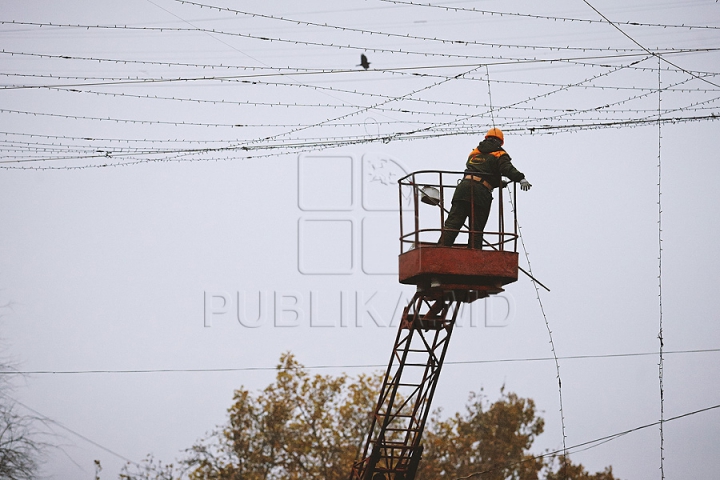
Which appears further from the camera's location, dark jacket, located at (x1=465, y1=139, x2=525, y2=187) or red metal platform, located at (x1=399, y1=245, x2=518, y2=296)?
dark jacket, located at (x1=465, y1=139, x2=525, y2=187)

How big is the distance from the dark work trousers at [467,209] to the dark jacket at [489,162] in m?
0.21

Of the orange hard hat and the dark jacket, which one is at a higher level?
the orange hard hat

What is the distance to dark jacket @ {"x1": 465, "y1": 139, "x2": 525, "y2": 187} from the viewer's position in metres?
15.9

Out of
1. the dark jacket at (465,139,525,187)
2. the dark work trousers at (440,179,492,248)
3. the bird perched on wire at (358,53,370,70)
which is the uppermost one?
the bird perched on wire at (358,53,370,70)

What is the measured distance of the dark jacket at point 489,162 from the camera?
15.9m

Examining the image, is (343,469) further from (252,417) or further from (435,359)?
(435,359)

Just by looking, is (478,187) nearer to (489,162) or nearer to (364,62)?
(489,162)

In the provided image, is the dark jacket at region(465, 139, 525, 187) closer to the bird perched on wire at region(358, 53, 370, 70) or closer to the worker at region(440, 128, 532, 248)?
the worker at region(440, 128, 532, 248)

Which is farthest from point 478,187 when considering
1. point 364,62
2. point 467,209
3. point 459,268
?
point 364,62

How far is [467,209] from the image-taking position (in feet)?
52.7

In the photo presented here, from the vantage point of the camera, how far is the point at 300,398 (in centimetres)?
3291

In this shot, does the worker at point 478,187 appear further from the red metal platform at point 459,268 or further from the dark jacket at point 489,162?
the red metal platform at point 459,268

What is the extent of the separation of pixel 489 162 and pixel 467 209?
35.9 inches

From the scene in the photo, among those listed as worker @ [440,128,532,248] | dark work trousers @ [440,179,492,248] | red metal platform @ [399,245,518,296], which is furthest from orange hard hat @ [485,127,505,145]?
red metal platform @ [399,245,518,296]
